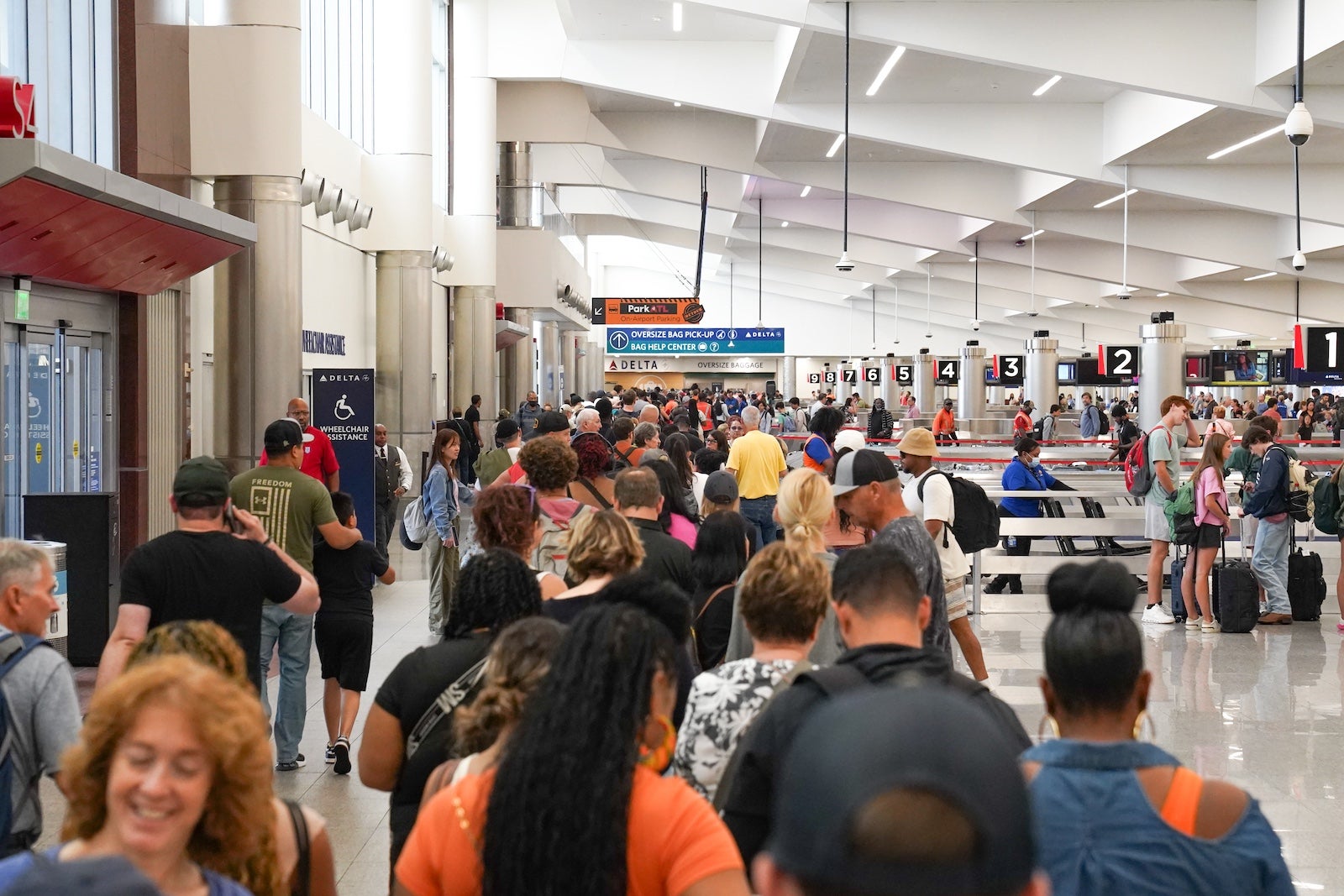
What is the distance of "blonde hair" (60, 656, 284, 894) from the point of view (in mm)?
2092

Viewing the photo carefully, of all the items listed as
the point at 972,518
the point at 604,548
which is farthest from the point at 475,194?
the point at 604,548

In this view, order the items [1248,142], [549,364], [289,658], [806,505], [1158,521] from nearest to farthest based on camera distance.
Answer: [806,505] < [289,658] < [1158,521] < [1248,142] < [549,364]

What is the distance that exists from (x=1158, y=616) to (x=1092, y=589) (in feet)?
32.2

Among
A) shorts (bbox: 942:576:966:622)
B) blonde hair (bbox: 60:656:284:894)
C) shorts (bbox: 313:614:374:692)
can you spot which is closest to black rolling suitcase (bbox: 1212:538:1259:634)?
shorts (bbox: 942:576:966:622)

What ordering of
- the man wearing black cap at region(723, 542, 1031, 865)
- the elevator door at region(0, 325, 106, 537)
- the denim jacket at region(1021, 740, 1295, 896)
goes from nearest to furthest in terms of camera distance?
the denim jacket at region(1021, 740, 1295, 896)
the man wearing black cap at region(723, 542, 1031, 865)
the elevator door at region(0, 325, 106, 537)

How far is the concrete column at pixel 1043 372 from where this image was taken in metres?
35.4

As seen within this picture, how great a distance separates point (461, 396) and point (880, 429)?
970 centimetres

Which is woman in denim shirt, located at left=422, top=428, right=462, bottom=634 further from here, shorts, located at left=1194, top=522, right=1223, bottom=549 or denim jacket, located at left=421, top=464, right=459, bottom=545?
shorts, located at left=1194, top=522, right=1223, bottom=549

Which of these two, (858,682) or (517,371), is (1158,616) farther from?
(517,371)

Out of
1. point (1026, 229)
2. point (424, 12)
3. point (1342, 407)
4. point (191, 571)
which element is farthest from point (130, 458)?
point (1342, 407)

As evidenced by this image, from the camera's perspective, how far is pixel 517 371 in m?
34.9

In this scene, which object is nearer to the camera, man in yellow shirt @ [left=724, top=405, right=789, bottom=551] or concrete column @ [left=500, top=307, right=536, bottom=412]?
man in yellow shirt @ [left=724, top=405, right=789, bottom=551]

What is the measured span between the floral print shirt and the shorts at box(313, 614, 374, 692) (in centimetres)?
378

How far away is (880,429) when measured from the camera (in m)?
31.8
